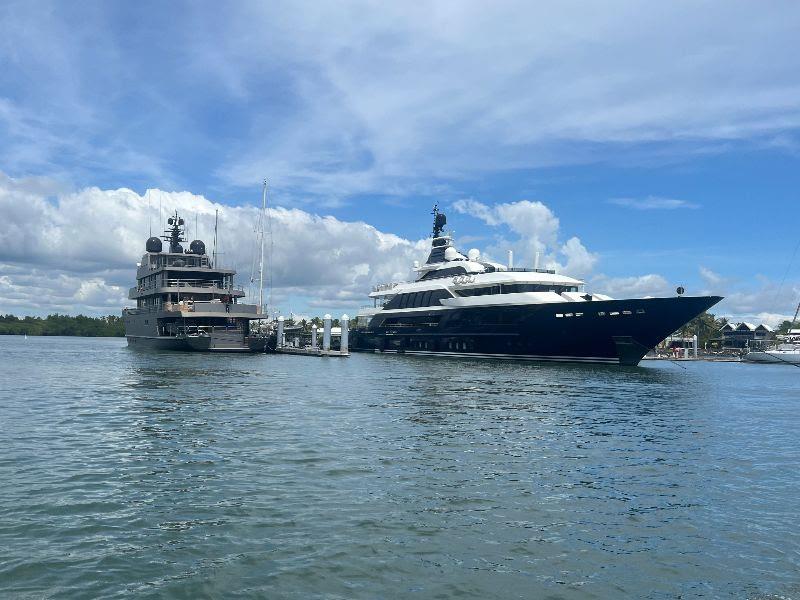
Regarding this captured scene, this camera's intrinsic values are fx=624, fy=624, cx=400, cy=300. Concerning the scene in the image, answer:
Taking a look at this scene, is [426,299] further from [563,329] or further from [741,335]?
[741,335]

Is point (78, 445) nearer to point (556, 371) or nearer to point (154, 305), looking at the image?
point (556, 371)

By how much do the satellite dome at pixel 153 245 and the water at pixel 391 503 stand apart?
208ft

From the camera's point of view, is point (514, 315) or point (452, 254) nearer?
point (514, 315)

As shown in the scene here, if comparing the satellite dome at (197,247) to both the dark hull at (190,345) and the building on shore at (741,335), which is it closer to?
the dark hull at (190,345)

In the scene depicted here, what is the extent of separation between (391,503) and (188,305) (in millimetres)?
64219

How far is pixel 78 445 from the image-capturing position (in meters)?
16.8

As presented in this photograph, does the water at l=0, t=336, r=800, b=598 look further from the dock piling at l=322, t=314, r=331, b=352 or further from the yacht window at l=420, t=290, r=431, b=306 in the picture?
the dock piling at l=322, t=314, r=331, b=352

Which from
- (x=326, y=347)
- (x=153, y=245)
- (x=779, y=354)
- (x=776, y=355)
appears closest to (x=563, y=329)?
(x=326, y=347)

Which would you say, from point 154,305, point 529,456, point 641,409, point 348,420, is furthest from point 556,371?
→ point 154,305

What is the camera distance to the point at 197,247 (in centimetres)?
8331

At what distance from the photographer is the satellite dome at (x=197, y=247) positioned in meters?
83.2

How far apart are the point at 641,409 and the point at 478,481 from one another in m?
16.2

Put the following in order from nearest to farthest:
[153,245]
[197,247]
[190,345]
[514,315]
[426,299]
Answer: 1. [514,315]
2. [190,345]
3. [426,299]
4. [197,247]
5. [153,245]

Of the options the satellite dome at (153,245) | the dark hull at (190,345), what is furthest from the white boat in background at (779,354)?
the satellite dome at (153,245)
